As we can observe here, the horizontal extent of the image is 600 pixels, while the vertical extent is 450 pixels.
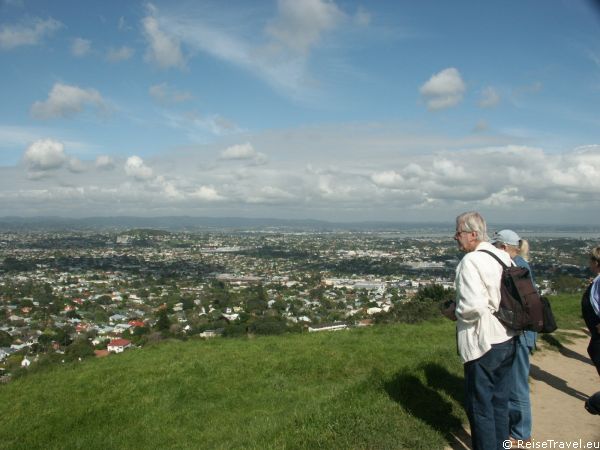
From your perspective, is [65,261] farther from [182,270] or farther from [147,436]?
[147,436]

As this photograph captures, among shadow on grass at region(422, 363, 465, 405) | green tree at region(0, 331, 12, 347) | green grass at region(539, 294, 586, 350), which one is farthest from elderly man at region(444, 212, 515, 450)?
green tree at region(0, 331, 12, 347)

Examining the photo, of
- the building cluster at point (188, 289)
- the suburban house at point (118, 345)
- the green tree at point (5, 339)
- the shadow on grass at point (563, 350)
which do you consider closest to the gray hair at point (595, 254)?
the shadow on grass at point (563, 350)

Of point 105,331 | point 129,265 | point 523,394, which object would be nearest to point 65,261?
point 129,265

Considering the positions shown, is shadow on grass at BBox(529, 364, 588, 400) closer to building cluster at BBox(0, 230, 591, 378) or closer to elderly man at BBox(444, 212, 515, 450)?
elderly man at BBox(444, 212, 515, 450)

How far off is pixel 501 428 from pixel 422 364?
3024mm

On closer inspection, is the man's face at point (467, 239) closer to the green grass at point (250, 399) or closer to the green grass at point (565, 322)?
the green grass at point (250, 399)

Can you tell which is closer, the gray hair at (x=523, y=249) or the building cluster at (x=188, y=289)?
the gray hair at (x=523, y=249)

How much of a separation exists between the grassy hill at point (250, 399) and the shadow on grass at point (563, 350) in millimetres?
1891

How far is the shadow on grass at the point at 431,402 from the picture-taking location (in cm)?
493

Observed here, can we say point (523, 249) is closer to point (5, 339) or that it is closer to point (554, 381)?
point (554, 381)

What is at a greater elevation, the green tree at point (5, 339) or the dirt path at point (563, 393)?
the dirt path at point (563, 393)

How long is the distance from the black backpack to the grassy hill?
1.66 m

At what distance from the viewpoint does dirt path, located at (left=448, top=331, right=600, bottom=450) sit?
4821mm

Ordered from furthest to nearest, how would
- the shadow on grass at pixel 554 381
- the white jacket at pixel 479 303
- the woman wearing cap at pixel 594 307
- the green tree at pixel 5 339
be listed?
the green tree at pixel 5 339 → the shadow on grass at pixel 554 381 → the woman wearing cap at pixel 594 307 → the white jacket at pixel 479 303
